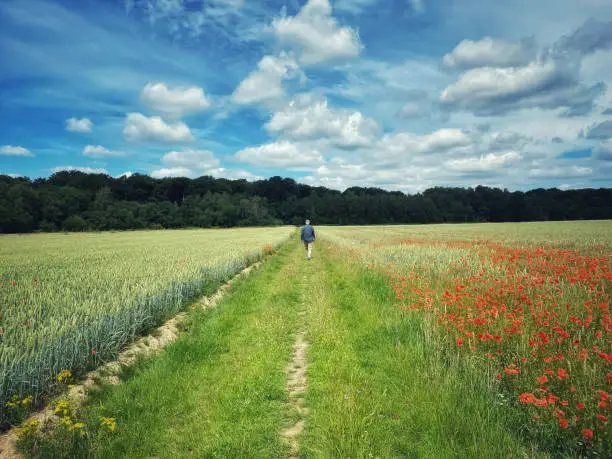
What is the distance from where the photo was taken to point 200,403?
4691mm

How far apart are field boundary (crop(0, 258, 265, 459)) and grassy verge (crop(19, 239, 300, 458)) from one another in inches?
8.2

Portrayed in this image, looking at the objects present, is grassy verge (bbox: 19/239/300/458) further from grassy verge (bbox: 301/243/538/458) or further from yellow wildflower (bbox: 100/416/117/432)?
grassy verge (bbox: 301/243/538/458)

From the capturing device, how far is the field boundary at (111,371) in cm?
359

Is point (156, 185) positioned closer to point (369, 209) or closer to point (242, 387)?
point (369, 209)

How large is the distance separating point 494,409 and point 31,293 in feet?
32.3

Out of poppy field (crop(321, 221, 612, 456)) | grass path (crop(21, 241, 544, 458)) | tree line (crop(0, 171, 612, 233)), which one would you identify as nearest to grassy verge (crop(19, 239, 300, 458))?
grass path (crop(21, 241, 544, 458))

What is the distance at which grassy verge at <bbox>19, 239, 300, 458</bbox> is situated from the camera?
371 cm

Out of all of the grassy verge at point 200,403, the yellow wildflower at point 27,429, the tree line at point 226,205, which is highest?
the tree line at point 226,205

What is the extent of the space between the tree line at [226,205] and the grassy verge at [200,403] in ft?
277

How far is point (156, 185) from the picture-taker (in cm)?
12875

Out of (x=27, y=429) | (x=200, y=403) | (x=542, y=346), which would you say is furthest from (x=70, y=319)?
(x=542, y=346)

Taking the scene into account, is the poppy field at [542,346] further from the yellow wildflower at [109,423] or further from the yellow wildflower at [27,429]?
the yellow wildflower at [27,429]

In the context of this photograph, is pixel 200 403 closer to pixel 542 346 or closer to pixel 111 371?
pixel 111 371

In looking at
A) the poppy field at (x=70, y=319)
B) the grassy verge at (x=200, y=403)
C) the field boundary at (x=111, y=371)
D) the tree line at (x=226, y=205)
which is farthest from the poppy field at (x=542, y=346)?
the tree line at (x=226, y=205)
